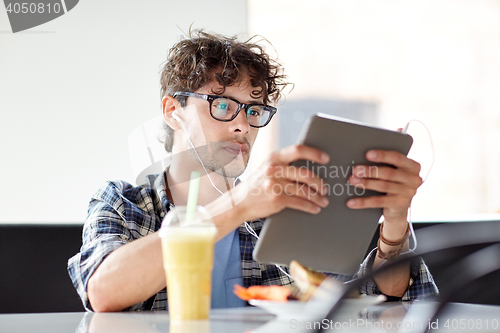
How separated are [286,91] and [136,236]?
1286 mm

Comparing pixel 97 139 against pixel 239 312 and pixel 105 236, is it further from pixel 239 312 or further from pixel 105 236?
pixel 239 312

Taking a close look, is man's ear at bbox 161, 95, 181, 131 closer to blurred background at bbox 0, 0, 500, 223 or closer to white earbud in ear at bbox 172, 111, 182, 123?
white earbud in ear at bbox 172, 111, 182, 123

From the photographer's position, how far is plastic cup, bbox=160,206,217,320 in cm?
52

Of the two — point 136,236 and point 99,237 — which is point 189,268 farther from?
point 136,236

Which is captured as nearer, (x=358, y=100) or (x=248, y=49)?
(x=248, y=49)

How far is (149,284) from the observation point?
2.69 ft

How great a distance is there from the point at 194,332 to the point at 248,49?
125cm

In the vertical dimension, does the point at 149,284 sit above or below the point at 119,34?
below

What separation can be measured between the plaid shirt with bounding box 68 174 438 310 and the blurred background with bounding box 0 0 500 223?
466 mm

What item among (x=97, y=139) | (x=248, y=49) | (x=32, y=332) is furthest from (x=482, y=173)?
(x=32, y=332)

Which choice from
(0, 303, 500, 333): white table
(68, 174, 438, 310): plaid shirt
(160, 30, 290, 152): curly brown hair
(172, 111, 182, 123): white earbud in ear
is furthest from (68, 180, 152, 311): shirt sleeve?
(160, 30, 290, 152): curly brown hair

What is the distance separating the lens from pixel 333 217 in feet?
2.46

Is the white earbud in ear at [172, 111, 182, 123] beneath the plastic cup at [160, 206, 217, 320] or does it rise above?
above

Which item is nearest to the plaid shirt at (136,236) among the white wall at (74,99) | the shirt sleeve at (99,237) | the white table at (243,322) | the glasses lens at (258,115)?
the shirt sleeve at (99,237)
